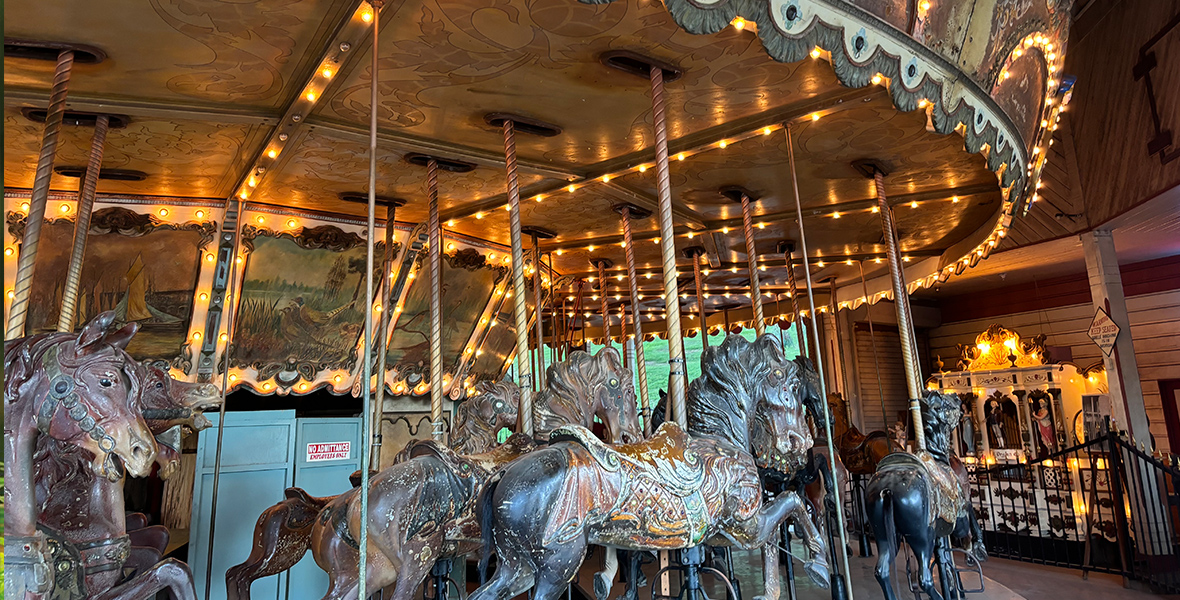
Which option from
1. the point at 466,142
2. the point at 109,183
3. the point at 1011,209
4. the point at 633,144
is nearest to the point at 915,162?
the point at 1011,209

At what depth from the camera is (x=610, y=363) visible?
398cm

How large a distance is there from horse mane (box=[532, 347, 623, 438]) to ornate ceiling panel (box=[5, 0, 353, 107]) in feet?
7.28

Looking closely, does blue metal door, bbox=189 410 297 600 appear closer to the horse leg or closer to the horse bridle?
the horse leg

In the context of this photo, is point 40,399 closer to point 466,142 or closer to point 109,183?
point 466,142

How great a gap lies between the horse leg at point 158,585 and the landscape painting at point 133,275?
13.7ft

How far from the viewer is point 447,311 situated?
326 inches

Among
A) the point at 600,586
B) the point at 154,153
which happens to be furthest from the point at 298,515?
the point at 154,153

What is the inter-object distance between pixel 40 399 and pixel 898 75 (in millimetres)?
3906

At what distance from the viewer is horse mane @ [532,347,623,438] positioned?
378 centimetres

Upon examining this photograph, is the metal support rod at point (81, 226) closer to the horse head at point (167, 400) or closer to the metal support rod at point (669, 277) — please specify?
the horse head at point (167, 400)

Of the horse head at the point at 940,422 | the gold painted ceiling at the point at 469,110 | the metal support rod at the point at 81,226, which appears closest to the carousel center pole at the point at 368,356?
the gold painted ceiling at the point at 469,110

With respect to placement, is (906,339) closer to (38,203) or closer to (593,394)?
(593,394)

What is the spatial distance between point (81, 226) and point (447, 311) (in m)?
3.93

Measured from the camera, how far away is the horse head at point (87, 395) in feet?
7.55
